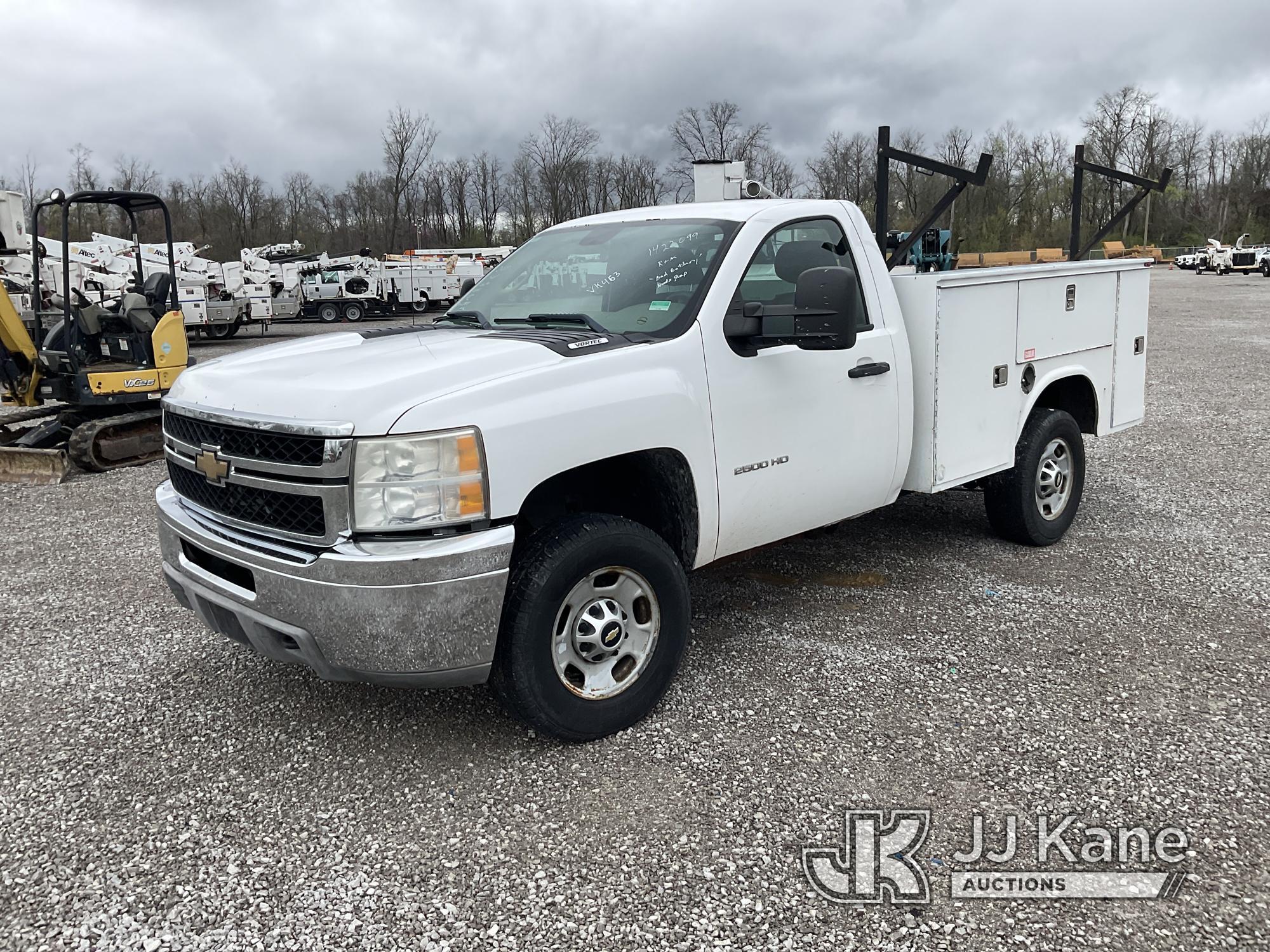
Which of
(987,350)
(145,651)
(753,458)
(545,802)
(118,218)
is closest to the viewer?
(545,802)

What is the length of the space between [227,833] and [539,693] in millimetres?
1111

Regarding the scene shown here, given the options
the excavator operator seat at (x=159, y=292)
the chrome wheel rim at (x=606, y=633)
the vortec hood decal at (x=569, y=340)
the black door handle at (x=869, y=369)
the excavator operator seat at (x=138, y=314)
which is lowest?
the chrome wheel rim at (x=606, y=633)

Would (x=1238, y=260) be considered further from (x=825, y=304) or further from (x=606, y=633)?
(x=606, y=633)

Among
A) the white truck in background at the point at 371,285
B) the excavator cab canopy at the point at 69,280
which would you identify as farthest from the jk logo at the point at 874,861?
the white truck in background at the point at 371,285

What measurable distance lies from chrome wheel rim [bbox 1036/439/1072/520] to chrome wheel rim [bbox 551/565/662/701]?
3.13 m

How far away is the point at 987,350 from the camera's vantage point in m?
5.26

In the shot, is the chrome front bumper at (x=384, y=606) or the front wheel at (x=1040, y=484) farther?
the front wheel at (x=1040, y=484)

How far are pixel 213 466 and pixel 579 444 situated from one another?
4.40 ft

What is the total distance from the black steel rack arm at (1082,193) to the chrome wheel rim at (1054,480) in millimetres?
1529

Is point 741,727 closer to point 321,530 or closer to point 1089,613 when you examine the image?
point 321,530

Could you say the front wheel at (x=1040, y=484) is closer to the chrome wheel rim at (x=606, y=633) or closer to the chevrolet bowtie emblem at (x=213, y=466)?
the chrome wheel rim at (x=606, y=633)

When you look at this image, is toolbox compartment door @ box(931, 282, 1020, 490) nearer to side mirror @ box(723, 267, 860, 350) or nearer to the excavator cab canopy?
side mirror @ box(723, 267, 860, 350)

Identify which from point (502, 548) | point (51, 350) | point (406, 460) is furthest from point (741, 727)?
point (51, 350)

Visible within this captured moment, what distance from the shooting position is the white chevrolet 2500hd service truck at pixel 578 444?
322 cm
